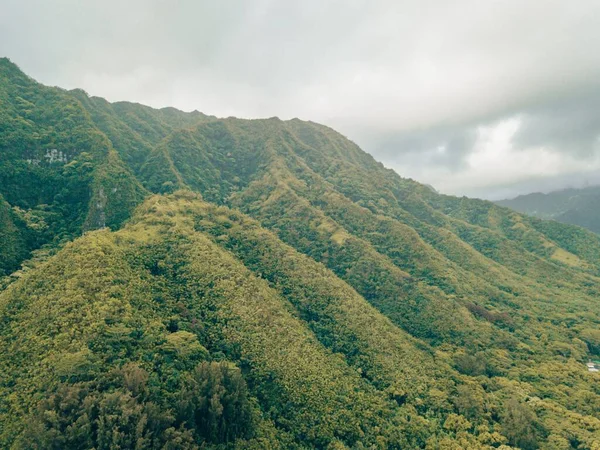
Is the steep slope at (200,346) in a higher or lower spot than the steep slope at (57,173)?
lower

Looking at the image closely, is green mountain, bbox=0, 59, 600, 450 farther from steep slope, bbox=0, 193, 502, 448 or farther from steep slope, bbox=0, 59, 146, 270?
steep slope, bbox=0, 59, 146, 270

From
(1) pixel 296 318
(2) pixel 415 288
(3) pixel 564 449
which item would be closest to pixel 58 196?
(1) pixel 296 318

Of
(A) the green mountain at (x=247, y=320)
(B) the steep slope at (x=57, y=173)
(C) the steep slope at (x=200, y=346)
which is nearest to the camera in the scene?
(C) the steep slope at (x=200, y=346)

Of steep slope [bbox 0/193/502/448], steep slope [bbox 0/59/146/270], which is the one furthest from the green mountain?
steep slope [bbox 0/59/146/270]

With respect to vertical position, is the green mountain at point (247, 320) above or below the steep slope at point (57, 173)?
below

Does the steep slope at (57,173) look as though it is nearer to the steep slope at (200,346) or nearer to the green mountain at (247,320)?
the green mountain at (247,320)

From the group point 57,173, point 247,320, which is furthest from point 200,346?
point 57,173

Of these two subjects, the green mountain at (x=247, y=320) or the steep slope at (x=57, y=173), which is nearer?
the green mountain at (x=247, y=320)

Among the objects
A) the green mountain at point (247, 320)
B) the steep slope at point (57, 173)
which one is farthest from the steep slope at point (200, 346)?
the steep slope at point (57, 173)

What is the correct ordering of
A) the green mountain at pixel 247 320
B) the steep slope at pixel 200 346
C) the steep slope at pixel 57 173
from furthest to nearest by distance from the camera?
the steep slope at pixel 57 173
the green mountain at pixel 247 320
the steep slope at pixel 200 346
